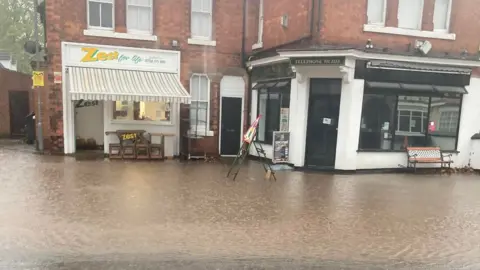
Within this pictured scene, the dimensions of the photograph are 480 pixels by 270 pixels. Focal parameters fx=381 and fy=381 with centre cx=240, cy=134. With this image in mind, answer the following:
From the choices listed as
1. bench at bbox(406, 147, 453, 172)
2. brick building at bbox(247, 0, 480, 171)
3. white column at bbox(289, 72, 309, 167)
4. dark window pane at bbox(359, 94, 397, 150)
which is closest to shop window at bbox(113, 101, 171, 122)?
brick building at bbox(247, 0, 480, 171)

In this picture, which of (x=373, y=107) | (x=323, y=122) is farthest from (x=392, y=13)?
(x=323, y=122)

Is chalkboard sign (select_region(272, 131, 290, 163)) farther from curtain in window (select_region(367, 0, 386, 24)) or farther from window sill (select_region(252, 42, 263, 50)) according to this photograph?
curtain in window (select_region(367, 0, 386, 24))

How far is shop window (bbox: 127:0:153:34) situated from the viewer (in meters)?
12.5

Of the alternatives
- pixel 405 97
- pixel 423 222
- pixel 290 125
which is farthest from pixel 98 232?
pixel 405 97

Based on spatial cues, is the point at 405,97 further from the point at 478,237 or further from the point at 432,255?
the point at 432,255

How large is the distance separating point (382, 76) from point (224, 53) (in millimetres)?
5351

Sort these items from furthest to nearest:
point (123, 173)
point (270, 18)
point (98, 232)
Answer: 1. point (270, 18)
2. point (123, 173)
3. point (98, 232)

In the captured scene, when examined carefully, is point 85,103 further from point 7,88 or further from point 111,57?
point 7,88

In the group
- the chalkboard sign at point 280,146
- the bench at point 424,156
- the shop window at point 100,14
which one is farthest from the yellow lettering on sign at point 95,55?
the bench at point 424,156

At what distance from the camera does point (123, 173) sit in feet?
31.9

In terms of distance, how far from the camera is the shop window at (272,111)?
1199cm

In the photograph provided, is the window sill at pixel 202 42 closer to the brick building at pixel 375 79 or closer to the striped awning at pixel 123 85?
the striped awning at pixel 123 85

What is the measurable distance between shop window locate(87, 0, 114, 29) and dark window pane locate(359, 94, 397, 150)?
8.36 meters

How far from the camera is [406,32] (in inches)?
436
